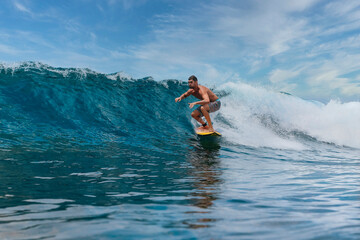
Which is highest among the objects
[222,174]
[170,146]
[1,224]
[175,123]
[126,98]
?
[126,98]

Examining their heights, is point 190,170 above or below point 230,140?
below

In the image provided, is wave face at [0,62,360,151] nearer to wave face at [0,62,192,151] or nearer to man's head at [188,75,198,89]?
wave face at [0,62,192,151]

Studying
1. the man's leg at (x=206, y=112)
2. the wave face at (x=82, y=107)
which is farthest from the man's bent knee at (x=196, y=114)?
the wave face at (x=82, y=107)

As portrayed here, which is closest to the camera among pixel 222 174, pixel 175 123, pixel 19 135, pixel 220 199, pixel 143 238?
pixel 143 238

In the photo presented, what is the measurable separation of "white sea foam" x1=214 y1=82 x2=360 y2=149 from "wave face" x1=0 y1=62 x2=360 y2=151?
0.04m

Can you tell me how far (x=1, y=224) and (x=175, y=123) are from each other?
936cm

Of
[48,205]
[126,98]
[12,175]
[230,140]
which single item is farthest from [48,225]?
[126,98]

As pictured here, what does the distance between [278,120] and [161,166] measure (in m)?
8.60

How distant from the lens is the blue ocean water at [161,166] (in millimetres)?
2307

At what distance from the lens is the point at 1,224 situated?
2.26 m

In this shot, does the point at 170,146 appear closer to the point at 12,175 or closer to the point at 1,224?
the point at 12,175

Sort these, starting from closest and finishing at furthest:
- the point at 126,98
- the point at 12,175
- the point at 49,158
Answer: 1. the point at 12,175
2. the point at 49,158
3. the point at 126,98

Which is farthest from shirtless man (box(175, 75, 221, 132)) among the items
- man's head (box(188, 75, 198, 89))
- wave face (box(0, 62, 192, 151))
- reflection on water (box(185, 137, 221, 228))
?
wave face (box(0, 62, 192, 151))

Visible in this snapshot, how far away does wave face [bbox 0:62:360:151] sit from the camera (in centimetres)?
880
